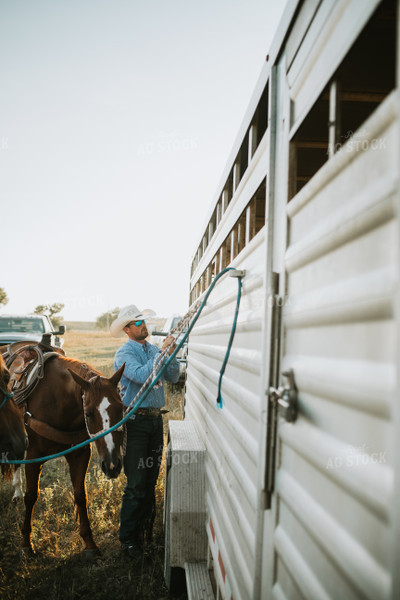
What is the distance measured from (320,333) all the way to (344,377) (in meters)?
0.20

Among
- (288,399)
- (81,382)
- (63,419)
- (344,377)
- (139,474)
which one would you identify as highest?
(344,377)

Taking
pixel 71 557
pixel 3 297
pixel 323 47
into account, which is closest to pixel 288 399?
pixel 323 47

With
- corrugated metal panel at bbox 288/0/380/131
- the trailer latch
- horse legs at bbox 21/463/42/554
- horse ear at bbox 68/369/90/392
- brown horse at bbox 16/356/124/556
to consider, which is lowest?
horse legs at bbox 21/463/42/554

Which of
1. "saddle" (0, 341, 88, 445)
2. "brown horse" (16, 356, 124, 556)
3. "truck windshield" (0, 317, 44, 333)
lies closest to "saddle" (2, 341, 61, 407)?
"saddle" (0, 341, 88, 445)

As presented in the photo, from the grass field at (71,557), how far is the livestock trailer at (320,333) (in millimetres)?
1604

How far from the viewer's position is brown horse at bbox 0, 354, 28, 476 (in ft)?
10.6

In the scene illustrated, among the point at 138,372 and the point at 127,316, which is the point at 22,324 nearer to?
the point at 127,316

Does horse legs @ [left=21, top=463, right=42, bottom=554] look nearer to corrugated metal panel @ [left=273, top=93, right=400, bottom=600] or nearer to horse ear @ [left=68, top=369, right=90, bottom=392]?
horse ear @ [left=68, top=369, right=90, bottom=392]

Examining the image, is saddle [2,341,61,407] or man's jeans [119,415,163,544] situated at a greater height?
saddle [2,341,61,407]

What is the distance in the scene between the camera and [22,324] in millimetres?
10898

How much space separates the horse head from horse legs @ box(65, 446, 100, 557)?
2.50 ft

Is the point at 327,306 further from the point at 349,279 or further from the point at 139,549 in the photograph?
the point at 139,549

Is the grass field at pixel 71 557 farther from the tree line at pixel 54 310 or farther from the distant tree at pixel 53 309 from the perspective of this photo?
the distant tree at pixel 53 309

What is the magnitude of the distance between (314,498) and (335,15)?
4.52 feet
